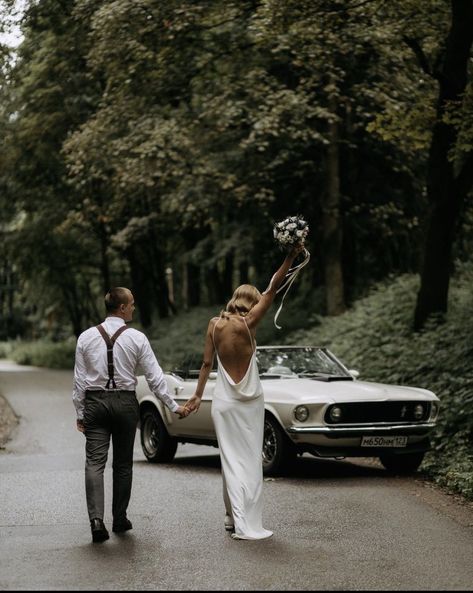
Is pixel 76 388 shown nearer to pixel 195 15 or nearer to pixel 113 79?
pixel 195 15

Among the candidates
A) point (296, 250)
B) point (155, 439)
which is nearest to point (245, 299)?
point (296, 250)

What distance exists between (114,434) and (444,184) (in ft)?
37.8

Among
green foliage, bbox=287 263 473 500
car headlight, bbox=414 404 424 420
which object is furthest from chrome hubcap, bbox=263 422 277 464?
green foliage, bbox=287 263 473 500

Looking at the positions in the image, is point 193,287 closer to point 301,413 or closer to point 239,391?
point 301,413

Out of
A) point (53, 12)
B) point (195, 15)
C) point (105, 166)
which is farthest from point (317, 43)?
point (53, 12)

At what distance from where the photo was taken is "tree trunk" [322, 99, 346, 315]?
25.4m

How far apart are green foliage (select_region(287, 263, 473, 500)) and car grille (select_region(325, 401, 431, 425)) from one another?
2.50ft

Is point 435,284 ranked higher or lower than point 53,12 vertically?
lower

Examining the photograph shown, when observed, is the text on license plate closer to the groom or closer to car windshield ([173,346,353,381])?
car windshield ([173,346,353,381])

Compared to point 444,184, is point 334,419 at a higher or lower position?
lower

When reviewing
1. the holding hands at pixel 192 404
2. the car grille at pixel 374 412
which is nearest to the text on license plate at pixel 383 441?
the car grille at pixel 374 412

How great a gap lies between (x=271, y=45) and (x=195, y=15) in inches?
112

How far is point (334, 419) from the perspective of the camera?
1156 centimetres

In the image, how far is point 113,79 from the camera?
22.5 meters
